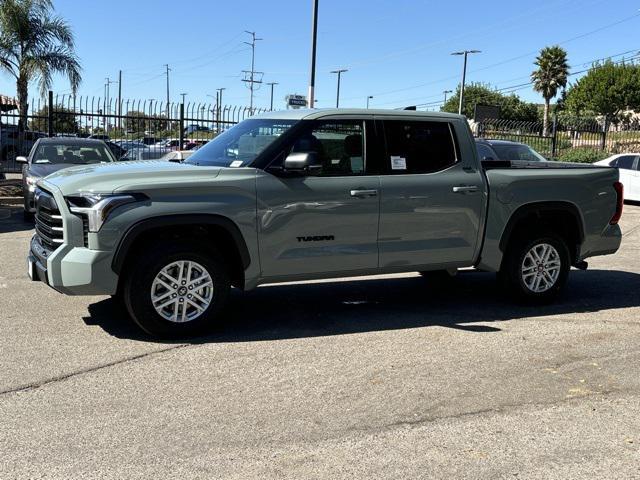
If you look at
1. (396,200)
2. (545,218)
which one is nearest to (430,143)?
(396,200)

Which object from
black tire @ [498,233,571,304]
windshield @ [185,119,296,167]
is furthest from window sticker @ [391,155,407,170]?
black tire @ [498,233,571,304]

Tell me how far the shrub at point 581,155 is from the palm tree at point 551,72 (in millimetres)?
37095

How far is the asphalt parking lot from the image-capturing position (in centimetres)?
345

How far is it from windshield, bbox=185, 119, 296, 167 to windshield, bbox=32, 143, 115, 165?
274 inches

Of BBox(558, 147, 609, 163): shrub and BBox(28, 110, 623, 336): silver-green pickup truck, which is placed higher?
BBox(558, 147, 609, 163): shrub

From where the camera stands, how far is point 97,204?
16.2ft

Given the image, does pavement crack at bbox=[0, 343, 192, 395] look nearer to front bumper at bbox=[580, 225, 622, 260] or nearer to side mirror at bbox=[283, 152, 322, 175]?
side mirror at bbox=[283, 152, 322, 175]

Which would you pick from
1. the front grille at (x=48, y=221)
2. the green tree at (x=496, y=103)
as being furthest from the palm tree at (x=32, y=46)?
the green tree at (x=496, y=103)

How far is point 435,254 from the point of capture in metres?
6.20

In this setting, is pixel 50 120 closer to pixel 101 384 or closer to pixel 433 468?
pixel 101 384

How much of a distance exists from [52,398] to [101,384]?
35 centimetres

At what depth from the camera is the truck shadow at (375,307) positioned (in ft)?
19.1

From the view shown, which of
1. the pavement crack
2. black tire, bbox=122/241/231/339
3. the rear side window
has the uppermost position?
the rear side window

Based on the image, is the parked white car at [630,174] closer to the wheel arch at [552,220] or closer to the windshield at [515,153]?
the windshield at [515,153]
